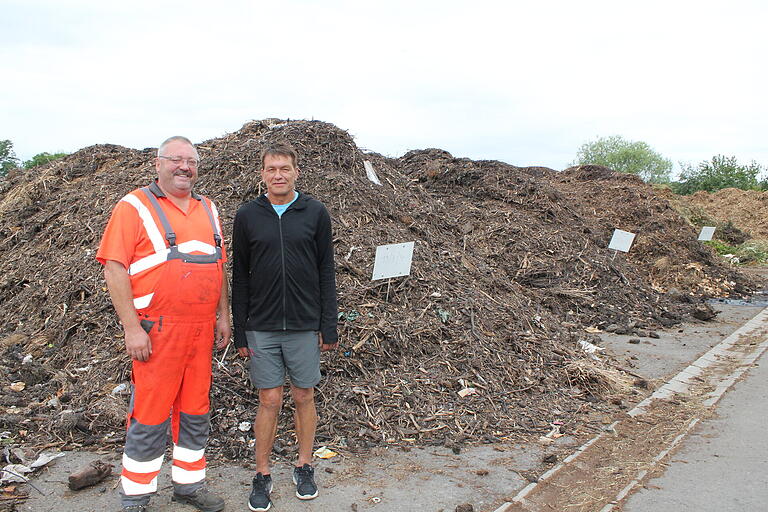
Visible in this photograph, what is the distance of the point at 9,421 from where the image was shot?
14.3 feet

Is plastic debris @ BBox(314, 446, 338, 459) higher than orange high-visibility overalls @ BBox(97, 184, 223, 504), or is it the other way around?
orange high-visibility overalls @ BBox(97, 184, 223, 504)

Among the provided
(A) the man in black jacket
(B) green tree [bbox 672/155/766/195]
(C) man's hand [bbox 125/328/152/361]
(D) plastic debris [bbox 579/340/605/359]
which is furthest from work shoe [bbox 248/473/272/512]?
(B) green tree [bbox 672/155/766/195]

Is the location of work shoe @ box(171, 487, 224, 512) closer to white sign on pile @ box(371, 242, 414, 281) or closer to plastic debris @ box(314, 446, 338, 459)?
plastic debris @ box(314, 446, 338, 459)

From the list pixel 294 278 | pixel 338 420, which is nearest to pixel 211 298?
pixel 294 278

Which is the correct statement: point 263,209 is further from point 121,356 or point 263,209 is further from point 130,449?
point 121,356

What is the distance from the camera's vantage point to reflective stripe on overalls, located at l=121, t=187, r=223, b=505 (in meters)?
3.08

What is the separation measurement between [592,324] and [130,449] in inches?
287

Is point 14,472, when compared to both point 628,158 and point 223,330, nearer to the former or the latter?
point 223,330

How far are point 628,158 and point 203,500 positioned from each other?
6492cm

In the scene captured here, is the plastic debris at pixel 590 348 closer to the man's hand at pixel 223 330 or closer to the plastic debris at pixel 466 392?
the plastic debris at pixel 466 392

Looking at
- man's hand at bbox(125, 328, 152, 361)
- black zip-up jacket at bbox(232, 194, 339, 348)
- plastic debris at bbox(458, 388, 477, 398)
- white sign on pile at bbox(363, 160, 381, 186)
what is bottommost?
plastic debris at bbox(458, 388, 477, 398)

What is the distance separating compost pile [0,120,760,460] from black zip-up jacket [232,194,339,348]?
1.27 meters

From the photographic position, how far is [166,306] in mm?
3084

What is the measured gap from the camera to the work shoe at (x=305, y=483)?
3.54 metres
